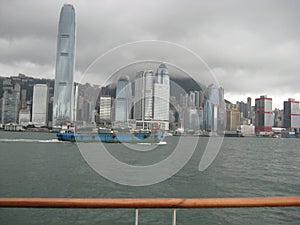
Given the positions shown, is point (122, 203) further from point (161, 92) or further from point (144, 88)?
point (144, 88)

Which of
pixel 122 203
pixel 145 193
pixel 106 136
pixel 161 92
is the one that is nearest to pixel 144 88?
pixel 161 92

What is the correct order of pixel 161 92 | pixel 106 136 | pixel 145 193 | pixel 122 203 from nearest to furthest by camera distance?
pixel 122 203 < pixel 145 193 < pixel 161 92 < pixel 106 136

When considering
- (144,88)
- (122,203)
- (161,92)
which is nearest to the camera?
(122,203)

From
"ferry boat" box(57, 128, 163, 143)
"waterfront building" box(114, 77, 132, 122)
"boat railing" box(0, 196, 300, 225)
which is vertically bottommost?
"ferry boat" box(57, 128, 163, 143)

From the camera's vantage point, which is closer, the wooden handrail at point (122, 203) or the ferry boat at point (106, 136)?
the wooden handrail at point (122, 203)

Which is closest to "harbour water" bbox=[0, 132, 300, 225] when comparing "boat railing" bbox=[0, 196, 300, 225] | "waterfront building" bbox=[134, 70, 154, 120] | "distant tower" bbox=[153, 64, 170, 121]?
"distant tower" bbox=[153, 64, 170, 121]

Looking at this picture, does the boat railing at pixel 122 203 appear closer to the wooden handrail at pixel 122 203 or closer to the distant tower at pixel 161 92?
the wooden handrail at pixel 122 203

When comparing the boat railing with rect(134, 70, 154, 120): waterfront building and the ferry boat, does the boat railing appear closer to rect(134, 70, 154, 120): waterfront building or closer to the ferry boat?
rect(134, 70, 154, 120): waterfront building

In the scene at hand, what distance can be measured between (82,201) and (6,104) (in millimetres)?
170260

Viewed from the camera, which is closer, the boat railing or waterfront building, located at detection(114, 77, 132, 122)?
the boat railing

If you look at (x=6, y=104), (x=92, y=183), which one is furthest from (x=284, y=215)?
(x=6, y=104)

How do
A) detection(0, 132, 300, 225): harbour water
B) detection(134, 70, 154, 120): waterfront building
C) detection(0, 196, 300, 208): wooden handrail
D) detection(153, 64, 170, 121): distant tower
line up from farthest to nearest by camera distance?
detection(134, 70, 154, 120): waterfront building
detection(153, 64, 170, 121): distant tower
detection(0, 132, 300, 225): harbour water
detection(0, 196, 300, 208): wooden handrail

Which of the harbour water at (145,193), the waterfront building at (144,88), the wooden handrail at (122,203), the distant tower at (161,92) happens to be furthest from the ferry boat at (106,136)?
the wooden handrail at (122,203)

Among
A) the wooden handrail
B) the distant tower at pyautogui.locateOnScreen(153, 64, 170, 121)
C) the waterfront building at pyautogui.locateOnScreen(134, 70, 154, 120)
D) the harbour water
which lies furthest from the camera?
the waterfront building at pyautogui.locateOnScreen(134, 70, 154, 120)
